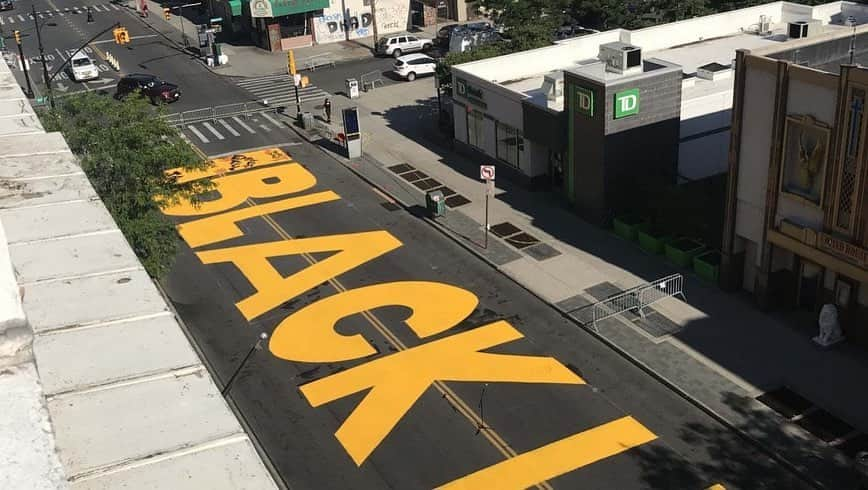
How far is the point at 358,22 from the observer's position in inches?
2911

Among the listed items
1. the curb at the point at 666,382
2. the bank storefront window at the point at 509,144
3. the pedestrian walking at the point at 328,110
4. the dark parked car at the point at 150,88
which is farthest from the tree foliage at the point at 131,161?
the dark parked car at the point at 150,88

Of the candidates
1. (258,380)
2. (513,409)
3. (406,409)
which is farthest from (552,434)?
(258,380)

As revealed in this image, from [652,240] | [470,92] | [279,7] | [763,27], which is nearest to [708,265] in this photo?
[652,240]

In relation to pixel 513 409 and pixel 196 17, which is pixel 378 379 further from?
pixel 196 17

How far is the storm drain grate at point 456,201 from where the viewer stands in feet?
132

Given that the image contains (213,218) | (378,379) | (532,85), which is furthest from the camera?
(532,85)

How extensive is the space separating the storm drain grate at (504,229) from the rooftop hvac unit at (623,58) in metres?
7.66

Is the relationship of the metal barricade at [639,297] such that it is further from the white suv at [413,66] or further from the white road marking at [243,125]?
the white suv at [413,66]

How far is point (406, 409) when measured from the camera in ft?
85.0

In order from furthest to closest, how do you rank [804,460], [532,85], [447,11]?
[447,11] → [532,85] → [804,460]

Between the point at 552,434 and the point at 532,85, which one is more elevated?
the point at 532,85

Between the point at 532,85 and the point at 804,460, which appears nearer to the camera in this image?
the point at 804,460

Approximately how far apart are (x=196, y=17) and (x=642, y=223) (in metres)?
64.1

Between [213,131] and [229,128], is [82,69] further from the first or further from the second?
[229,128]
